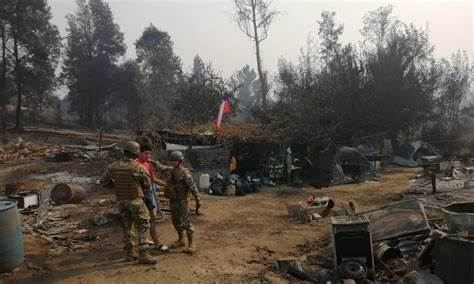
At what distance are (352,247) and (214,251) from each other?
240 cm

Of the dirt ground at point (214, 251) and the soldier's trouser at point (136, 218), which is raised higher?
the soldier's trouser at point (136, 218)

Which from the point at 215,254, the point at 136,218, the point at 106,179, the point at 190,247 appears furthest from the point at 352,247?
the point at 106,179

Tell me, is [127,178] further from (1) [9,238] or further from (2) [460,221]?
(2) [460,221]

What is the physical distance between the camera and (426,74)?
25406 mm

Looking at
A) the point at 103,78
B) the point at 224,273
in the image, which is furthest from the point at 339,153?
the point at 103,78

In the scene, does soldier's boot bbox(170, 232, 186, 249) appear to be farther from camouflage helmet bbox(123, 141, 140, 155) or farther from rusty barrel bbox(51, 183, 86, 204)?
rusty barrel bbox(51, 183, 86, 204)

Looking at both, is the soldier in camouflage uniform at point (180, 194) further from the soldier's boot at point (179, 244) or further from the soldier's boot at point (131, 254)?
the soldier's boot at point (131, 254)

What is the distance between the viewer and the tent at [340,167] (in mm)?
14681

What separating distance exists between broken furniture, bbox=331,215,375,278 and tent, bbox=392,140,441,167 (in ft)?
51.0

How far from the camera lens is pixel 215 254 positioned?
6.83m

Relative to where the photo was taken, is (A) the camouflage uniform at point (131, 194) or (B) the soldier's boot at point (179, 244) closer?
(A) the camouflage uniform at point (131, 194)

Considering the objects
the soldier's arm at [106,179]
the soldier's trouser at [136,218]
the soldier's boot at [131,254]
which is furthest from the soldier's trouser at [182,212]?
the soldier's arm at [106,179]

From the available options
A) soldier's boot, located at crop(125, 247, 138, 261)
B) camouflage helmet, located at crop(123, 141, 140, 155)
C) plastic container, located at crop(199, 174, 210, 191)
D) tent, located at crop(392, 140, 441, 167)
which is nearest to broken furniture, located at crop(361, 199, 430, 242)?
soldier's boot, located at crop(125, 247, 138, 261)

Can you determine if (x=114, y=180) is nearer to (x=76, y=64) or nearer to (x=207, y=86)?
(x=207, y=86)
